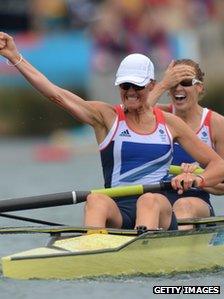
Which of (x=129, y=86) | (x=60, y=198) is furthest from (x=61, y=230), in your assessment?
(x=129, y=86)

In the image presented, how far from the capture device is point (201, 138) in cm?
979

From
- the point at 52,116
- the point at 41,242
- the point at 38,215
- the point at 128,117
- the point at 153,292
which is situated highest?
the point at 52,116

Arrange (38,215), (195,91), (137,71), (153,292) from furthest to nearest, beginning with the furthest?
(38,215) < (195,91) < (137,71) < (153,292)

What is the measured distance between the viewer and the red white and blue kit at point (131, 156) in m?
8.81

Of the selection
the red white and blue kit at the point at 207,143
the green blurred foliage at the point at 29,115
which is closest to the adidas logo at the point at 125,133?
the red white and blue kit at the point at 207,143

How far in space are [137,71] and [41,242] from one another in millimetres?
1484

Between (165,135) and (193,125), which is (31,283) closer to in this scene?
(165,135)

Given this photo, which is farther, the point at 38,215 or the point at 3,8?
the point at 3,8

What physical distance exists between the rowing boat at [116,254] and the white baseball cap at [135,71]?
3.41 ft

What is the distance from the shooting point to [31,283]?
7.95 m

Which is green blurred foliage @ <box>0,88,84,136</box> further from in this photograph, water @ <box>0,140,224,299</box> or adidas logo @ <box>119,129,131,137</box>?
adidas logo @ <box>119,129,131,137</box>

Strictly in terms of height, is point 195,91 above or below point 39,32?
below

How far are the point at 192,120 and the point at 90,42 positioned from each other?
393 inches

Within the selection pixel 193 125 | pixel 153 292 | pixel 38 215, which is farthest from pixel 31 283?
pixel 38 215
